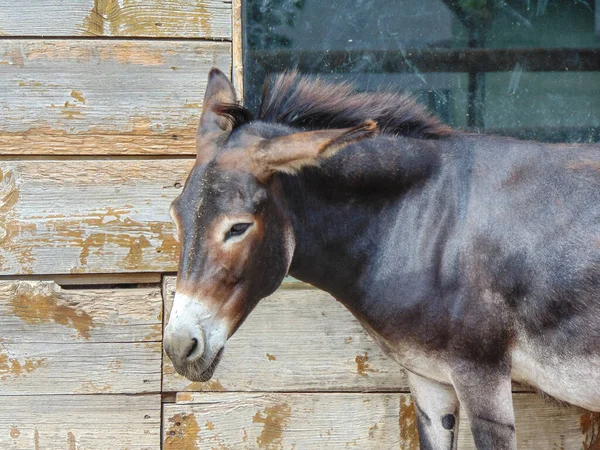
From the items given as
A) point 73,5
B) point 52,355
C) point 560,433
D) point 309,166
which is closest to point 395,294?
point 309,166

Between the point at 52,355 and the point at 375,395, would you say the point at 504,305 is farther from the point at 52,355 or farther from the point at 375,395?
the point at 52,355

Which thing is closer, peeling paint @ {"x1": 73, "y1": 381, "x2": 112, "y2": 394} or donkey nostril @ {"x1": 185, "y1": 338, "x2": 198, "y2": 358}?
donkey nostril @ {"x1": 185, "y1": 338, "x2": 198, "y2": 358}

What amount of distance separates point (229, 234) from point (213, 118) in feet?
1.73

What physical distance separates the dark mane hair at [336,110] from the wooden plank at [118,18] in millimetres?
792

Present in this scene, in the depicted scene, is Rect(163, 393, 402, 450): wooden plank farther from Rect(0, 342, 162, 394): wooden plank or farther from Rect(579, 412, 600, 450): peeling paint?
Rect(579, 412, 600, 450): peeling paint

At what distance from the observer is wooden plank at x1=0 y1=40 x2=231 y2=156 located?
3189 mm

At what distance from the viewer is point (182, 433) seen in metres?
3.25

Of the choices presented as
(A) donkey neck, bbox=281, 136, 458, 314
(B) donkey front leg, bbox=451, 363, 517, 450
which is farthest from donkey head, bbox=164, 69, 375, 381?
(B) donkey front leg, bbox=451, 363, 517, 450

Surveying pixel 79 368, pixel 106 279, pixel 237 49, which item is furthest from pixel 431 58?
pixel 79 368

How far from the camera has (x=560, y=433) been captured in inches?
129

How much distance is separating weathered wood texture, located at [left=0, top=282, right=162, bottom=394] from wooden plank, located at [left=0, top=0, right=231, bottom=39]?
1.09 metres

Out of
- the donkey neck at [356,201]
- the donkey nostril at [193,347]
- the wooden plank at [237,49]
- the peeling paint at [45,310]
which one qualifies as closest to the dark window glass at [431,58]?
the wooden plank at [237,49]

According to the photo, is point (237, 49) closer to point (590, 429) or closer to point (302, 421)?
point (302, 421)

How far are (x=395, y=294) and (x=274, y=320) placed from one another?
0.89m
